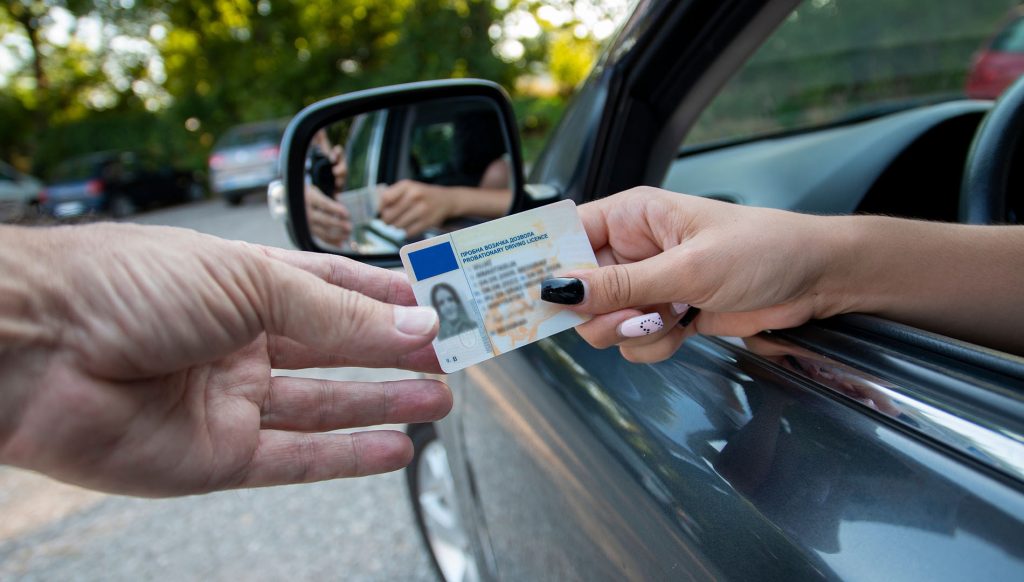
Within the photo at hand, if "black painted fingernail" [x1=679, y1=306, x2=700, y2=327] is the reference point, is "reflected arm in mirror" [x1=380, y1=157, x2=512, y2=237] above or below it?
below

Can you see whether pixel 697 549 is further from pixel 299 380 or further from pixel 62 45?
pixel 62 45

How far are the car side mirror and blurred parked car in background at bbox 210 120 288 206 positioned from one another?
1596 cm

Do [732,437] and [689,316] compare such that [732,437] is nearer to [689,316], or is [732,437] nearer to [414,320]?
[689,316]

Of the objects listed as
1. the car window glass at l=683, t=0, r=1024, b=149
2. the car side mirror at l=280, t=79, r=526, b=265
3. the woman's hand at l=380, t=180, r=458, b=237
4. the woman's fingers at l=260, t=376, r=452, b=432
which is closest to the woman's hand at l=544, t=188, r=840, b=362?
the woman's fingers at l=260, t=376, r=452, b=432

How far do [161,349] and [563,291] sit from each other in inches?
22.8

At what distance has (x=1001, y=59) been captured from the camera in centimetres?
679

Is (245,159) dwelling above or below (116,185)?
above

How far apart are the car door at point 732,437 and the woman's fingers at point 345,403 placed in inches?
13.1

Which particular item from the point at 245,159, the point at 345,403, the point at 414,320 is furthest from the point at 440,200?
the point at 245,159

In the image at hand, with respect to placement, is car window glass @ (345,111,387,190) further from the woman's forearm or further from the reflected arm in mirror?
the woman's forearm

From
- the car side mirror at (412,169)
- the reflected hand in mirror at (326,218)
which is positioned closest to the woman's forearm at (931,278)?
the car side mirror at (412,169)

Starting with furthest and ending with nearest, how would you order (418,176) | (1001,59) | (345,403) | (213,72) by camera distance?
(213,72) → (1001,59) → (418,176) → (345,403)

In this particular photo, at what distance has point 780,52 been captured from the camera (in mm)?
11250

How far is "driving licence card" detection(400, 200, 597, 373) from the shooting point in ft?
3.58
